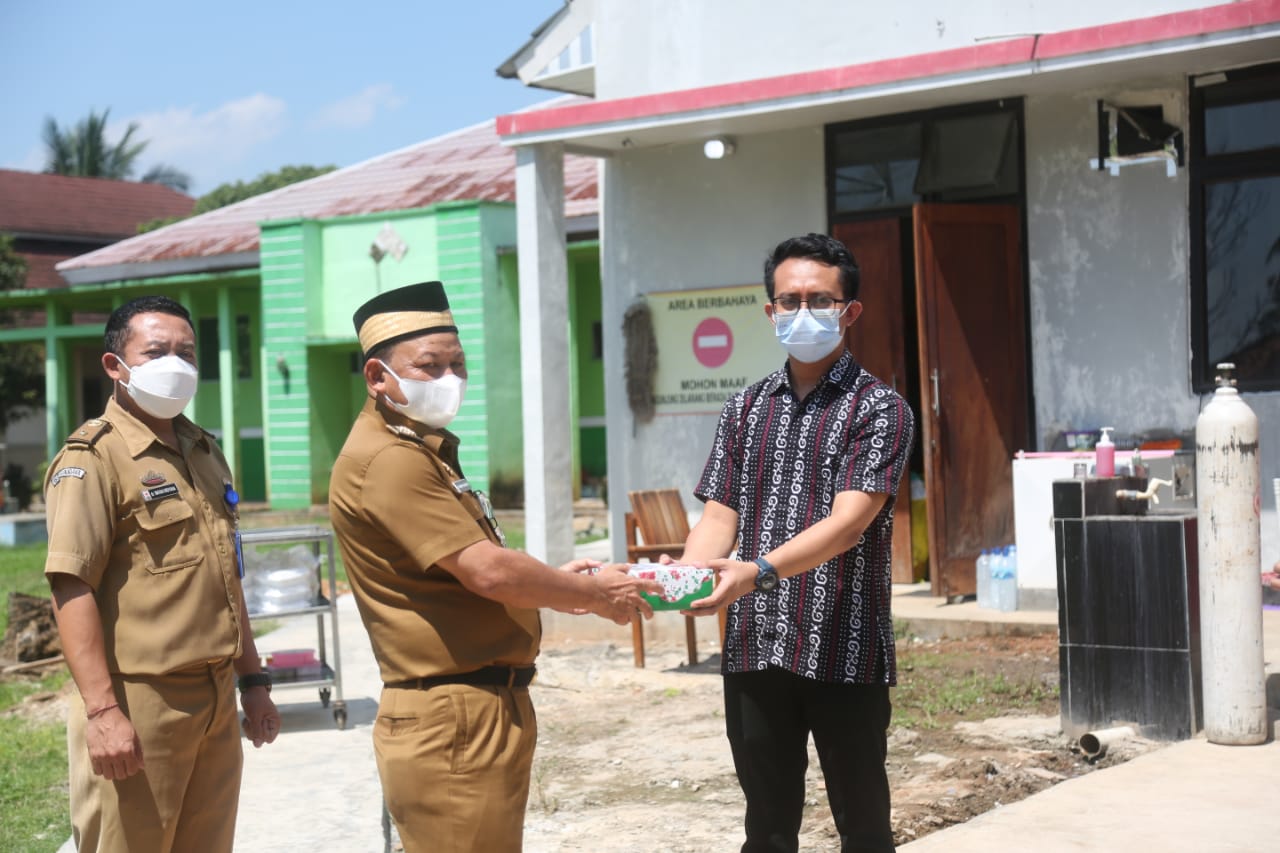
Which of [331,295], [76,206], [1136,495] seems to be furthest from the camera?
[76,206]

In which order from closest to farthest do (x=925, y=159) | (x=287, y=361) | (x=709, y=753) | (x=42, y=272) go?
(x=709, y=753)
(x=925, y=159)
(x=287, y=361)
(x=42, y=272)

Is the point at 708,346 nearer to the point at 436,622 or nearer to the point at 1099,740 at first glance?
the point at 1099,740

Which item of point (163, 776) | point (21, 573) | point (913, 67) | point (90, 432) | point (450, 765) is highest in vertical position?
point (913, 67)

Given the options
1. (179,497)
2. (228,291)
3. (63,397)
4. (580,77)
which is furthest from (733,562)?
(63,397)

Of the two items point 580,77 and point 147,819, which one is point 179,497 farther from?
point 580,77

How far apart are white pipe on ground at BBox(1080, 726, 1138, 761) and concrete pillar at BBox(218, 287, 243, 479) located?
20.0m

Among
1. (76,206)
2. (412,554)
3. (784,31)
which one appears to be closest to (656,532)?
(784,31)

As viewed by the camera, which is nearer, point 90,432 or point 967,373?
point 90,432

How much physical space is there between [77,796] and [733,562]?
177cm

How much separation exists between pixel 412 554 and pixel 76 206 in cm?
3839

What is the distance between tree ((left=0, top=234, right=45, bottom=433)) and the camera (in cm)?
2830

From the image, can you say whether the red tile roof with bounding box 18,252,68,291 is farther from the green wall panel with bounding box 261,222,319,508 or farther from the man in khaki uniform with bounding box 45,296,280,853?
the man in khaki uniform with bounding box 45,296,280,853

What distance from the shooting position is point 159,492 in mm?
3918

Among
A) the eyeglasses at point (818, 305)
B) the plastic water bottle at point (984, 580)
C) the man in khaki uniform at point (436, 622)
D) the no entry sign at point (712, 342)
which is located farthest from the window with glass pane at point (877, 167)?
the man in khaki uniform at point (436, 622)
